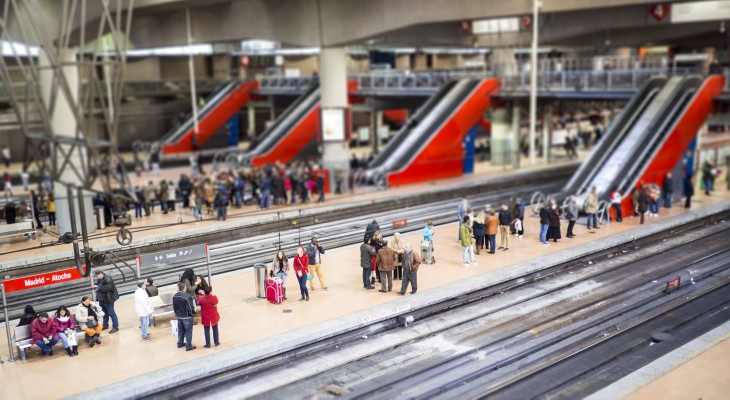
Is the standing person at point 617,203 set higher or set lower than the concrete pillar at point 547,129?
lower

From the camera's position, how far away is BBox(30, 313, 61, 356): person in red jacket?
40.5 ft

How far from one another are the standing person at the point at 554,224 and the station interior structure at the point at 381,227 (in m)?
0.07

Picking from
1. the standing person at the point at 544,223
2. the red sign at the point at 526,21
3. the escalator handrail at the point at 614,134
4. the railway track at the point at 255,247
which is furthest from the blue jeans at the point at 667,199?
the red sign at the point at 526,21

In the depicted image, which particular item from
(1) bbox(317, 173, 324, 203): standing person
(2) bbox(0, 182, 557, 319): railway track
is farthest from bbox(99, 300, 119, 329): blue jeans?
(1) bbox(317, 173, 324, 203): standing person

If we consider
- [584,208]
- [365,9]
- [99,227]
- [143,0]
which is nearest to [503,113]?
[365,9]

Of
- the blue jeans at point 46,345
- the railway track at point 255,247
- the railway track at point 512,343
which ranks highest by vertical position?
the blue jeans at point 46,345

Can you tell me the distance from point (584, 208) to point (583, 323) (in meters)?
9.65

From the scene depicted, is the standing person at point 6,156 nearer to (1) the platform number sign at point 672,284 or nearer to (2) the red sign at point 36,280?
(2) the red sign at point 36,280

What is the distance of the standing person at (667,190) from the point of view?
24222mm

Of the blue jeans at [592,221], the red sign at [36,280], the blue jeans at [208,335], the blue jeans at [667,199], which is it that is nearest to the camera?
the blue jeans at [208,335]

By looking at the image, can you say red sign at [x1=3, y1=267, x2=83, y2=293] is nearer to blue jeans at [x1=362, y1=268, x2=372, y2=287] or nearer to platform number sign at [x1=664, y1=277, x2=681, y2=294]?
blue jeans at [x1=362, y1=268, x2=372, y2=287]

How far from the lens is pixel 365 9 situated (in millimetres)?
28531

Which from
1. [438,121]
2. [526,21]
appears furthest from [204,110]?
[526,21]

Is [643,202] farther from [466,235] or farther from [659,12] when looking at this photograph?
[659,12]
